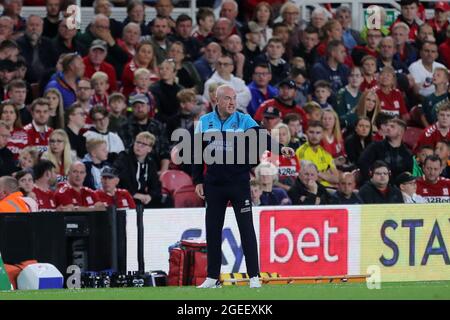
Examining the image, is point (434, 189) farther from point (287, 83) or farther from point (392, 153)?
point (287, 83)

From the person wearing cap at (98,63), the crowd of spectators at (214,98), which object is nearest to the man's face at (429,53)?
the crowd of spectators at (214,98)

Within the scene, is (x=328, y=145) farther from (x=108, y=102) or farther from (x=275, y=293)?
(x=275, y=293)

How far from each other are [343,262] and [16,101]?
4.42m

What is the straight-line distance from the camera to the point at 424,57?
21.7 m

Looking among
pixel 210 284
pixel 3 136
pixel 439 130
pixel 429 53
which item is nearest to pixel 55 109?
pixel 3 136

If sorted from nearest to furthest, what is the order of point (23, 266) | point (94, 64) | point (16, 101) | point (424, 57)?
1. point (23, 266)
2. point (16, 101)
3. point (94, 64)
4. point (424, 57)

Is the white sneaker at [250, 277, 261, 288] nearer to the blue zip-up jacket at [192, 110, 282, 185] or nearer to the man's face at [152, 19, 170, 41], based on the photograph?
the blue zip-up jacket at [192, 110, 282, 185]

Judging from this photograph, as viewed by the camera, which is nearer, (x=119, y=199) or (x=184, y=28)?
(x=119, y=199)

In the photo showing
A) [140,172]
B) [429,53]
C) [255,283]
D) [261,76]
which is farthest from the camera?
[429,53]

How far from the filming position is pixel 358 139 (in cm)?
1972

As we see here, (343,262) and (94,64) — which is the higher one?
(94,64)

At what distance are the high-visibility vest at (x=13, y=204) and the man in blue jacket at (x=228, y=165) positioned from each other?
2.85 meters

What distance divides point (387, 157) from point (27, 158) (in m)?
4.98

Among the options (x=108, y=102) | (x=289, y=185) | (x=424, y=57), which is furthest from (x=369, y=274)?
(x=424, y=57)
